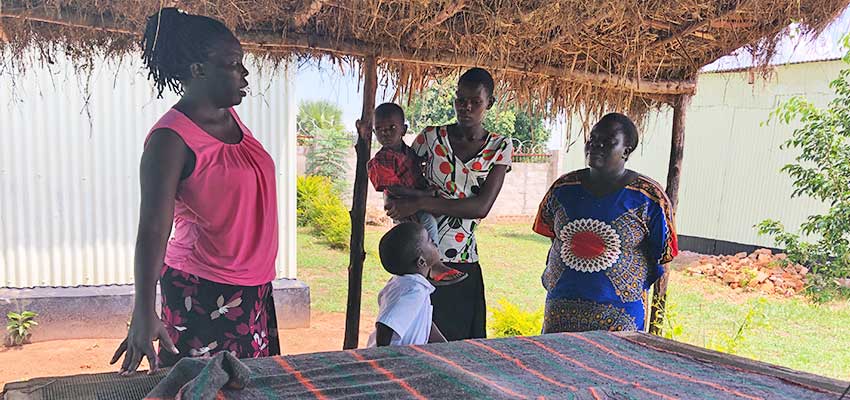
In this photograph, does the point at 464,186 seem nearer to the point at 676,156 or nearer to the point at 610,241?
the point at 610,241

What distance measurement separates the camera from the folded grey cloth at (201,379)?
3.69 feet

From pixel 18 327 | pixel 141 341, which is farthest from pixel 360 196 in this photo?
pixel 18 327

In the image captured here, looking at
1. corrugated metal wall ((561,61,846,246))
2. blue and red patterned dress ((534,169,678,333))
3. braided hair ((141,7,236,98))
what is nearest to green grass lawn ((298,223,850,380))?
corrugated metal wall ((561,61,846,246))

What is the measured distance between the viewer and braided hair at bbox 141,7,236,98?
1.79 meters

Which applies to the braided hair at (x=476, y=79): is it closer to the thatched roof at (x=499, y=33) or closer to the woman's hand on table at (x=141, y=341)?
the thatched roof at (x=499, y=33)

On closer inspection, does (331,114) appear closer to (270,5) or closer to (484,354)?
(270,5)

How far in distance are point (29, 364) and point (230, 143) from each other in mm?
3962

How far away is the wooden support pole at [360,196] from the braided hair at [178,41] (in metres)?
1.43

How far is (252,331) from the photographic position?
1.91 metres

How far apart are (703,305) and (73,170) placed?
7.12 meters

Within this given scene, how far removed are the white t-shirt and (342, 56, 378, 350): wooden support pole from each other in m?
1.30

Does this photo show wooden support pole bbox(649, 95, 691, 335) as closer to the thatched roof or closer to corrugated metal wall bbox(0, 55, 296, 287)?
the thatched roof

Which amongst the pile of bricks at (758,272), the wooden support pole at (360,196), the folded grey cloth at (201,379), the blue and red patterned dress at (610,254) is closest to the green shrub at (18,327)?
the wooden support pole at (360,196)

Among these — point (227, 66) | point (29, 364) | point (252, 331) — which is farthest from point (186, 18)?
point (29, 364)
